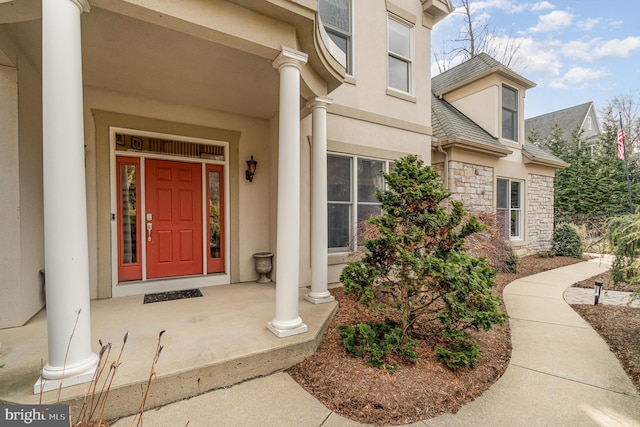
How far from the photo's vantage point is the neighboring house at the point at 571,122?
2015 centimetres

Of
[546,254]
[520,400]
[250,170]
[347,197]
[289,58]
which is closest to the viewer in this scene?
[520,400]

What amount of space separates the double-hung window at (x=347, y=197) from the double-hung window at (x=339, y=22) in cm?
170

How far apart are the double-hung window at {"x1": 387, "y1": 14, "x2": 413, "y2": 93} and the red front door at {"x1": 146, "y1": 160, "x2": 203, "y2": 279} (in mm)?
4392

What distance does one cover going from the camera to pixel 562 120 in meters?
21.2

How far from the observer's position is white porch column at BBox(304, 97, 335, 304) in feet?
13.1

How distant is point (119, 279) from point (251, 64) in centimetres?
357

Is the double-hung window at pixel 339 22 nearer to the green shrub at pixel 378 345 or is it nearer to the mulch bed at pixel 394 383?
the green shrub at pixel 378 345

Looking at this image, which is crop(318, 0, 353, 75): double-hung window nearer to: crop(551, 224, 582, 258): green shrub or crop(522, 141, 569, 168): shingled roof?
crop(522, 141, 569, 168): shingled roof

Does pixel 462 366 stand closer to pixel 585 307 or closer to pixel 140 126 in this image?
pixel 585 307

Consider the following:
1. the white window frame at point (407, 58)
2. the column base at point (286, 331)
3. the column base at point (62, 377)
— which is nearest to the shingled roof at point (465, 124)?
the white window frame at point (407, 58)

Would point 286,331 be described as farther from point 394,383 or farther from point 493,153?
point 493,153

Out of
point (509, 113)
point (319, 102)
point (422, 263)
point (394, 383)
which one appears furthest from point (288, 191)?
point (509, 113)

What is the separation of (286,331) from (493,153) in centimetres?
736

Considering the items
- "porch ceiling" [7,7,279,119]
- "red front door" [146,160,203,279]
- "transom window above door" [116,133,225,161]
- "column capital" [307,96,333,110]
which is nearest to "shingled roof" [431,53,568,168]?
"column capital" [307,96,333,110]
